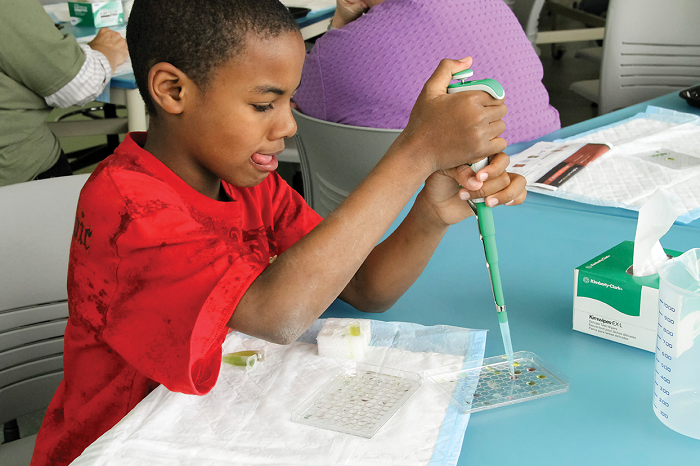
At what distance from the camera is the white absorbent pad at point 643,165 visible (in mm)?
1126

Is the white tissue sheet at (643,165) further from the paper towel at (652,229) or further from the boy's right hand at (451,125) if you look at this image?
the boy's right hand at (451,125)

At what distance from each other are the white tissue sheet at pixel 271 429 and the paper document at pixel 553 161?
0.56 meters

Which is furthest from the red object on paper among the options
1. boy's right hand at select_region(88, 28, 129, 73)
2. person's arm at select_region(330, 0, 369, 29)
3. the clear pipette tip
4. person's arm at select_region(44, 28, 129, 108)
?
boy's right hand at select_region(88, 28, 129, 73)

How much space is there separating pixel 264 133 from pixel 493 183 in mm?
284

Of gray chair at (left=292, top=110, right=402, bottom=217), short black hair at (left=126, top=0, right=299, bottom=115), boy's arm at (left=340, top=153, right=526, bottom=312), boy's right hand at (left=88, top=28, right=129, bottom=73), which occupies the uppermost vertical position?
short black hair at (left=126, top=0, right=299, bottom=115)

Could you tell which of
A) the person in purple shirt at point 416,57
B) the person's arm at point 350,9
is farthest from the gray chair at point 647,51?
the person's arm at point 350,9

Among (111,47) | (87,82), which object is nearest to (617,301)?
(87,82)

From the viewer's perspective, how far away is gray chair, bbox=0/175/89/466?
41.0 inches

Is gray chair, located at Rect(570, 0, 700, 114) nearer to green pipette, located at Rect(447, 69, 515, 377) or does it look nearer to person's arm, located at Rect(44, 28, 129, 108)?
person's arm, located at Rect(44, 28, 129, 108)

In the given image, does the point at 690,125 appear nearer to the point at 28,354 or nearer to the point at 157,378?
the point at 157,378

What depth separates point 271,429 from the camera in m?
0.65

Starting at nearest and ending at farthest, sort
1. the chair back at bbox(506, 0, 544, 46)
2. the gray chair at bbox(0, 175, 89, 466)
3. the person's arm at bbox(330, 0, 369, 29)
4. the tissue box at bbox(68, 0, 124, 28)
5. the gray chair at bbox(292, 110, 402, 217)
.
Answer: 1. the gray chair at bbox(0, 175, 89, 466)
2. the gray chair at bbox(292, 110, 402, 217)
3. the person's arm at bbox(330, 0, 369, 29)
4. the tissue box at bbox(68, 0, 124, 28)
5. the chair back at bbox(506, 0, 544, 46)

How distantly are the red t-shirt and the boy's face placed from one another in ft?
0.26

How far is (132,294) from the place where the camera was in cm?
72
